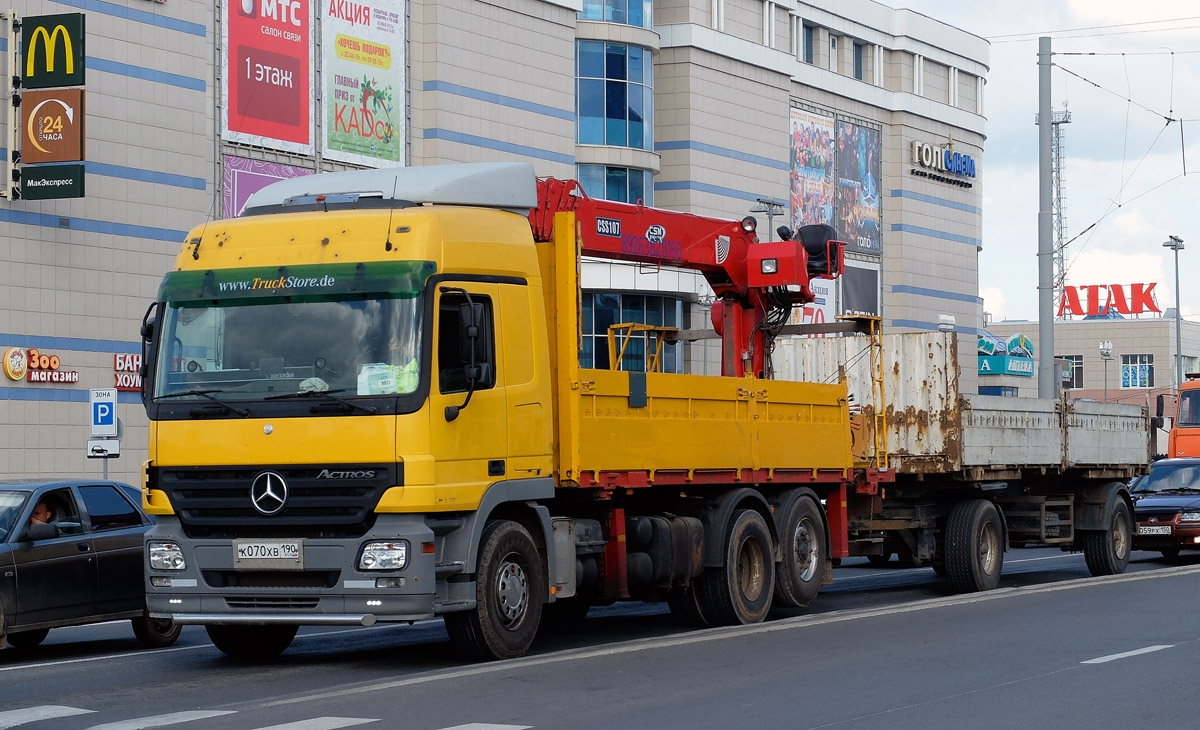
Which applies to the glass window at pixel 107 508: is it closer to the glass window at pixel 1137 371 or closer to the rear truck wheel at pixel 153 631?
the rear truck wheel at pixel 153 631

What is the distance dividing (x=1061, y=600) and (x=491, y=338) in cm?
822

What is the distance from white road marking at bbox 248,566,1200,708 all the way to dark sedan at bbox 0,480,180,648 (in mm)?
3488

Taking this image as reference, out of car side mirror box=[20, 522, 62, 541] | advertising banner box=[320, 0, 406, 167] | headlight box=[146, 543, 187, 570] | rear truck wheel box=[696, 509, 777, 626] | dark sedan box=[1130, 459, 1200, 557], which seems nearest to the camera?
headlight box=[146, 543, 187, 570]

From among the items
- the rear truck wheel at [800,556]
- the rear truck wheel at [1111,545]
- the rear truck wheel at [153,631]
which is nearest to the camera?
the rear truck wheel at [153,631]

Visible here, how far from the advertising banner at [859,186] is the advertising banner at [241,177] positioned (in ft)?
91.6

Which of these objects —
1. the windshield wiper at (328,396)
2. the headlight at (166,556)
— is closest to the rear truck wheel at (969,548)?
the windshield wiper at (328,396)

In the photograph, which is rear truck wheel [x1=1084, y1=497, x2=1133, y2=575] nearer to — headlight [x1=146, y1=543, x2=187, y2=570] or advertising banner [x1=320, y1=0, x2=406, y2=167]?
headlight [x1=146, y1=543, x2=187, y2=570]

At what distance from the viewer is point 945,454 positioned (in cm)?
1827

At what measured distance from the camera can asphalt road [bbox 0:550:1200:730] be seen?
9.25 m

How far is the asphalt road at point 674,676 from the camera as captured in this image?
30.3 feet

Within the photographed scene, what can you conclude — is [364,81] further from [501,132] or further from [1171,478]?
[1171,478]

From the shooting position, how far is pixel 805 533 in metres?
16.0

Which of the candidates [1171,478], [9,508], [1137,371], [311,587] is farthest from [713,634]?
[1137,371]

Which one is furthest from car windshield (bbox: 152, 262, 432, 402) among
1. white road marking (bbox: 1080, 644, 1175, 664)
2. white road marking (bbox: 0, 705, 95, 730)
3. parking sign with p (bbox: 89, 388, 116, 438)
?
parking sign with p (bbox: 89, 388, 116, 438)
